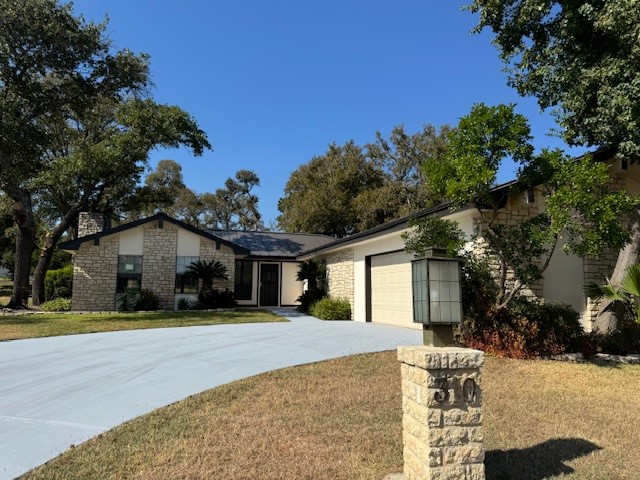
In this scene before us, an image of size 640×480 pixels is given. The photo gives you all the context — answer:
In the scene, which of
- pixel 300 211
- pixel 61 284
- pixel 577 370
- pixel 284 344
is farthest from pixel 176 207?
pixel 577 370

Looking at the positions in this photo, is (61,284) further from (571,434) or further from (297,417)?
(571,434)

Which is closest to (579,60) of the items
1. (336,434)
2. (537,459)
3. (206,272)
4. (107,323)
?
(537,459)

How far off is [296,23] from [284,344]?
28.3ft

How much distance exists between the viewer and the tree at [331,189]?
3191cm

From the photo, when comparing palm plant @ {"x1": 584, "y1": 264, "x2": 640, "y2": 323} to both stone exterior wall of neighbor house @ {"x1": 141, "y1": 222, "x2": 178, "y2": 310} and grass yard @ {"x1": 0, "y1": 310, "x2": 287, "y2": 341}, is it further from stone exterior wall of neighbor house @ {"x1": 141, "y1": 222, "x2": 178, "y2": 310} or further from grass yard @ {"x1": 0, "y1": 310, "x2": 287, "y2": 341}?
stone exterior wall of neighbor house @ {"x1": 141, "y1": 222, "x2": 178, "y2": 310}

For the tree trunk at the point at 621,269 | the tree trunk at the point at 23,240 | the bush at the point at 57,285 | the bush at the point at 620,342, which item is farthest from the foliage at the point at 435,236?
the bush at the point at 57,285

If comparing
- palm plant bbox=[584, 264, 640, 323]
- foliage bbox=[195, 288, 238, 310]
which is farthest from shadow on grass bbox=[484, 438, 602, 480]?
foliage bbox=[195, 288, 238, 310]

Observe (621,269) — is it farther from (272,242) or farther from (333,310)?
Answer: (272,242)

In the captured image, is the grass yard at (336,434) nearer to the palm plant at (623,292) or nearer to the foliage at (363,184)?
the palm plant at (623,292)

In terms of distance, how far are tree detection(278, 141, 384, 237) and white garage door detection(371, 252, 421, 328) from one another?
17.5m

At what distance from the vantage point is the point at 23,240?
813 inches

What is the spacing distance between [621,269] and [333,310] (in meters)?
8.57

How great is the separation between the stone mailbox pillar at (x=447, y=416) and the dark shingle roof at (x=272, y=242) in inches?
707

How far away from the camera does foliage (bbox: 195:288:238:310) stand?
1873cm
